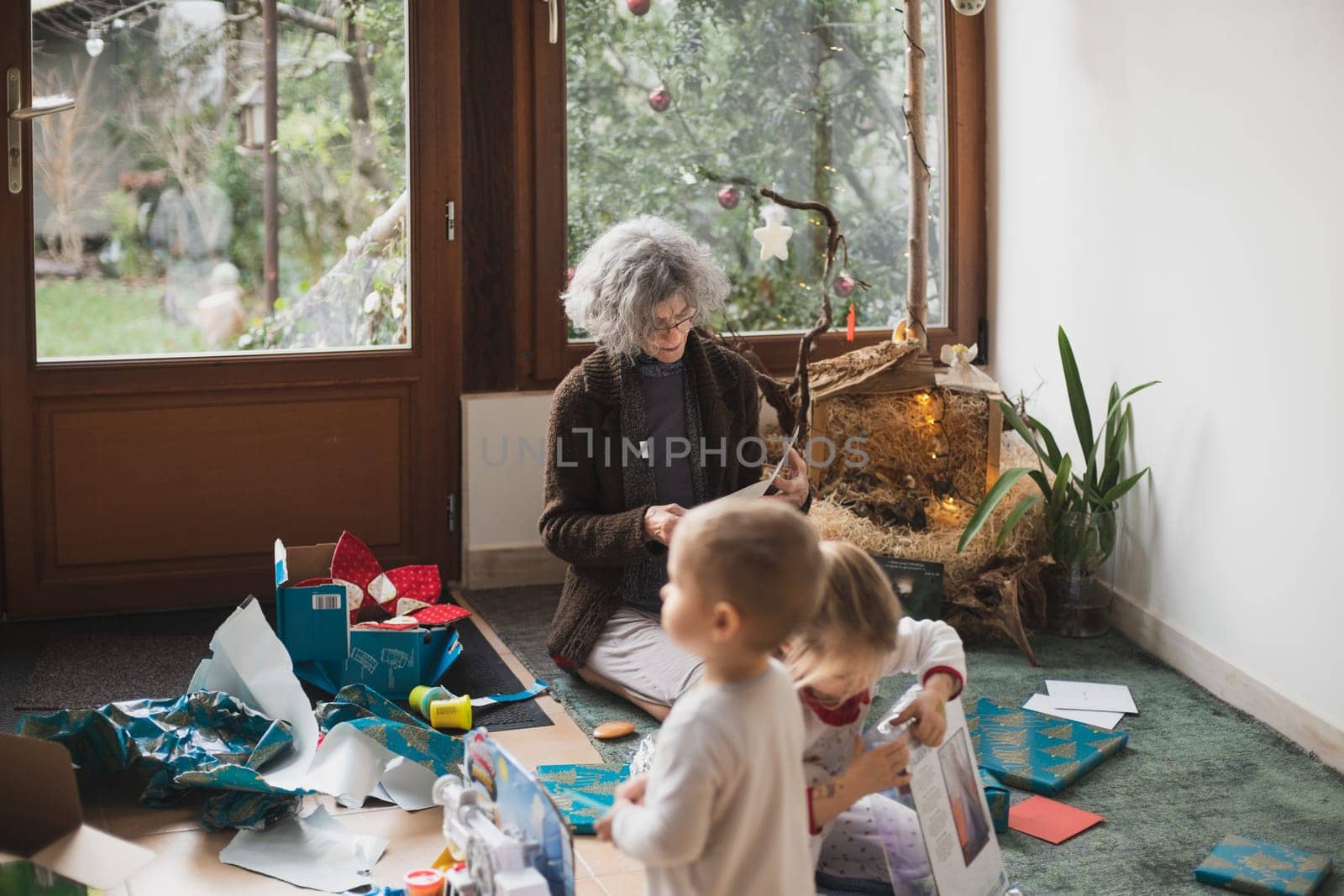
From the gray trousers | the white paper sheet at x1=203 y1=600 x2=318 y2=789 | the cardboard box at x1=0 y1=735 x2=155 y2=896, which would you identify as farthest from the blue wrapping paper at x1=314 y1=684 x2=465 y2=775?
the cardboard box at x1=0 y1=735 x2=155 y2=896

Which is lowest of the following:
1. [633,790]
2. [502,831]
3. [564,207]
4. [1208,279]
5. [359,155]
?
[502,831]

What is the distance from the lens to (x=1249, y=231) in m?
3.02

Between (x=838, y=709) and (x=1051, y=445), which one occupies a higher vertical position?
(x=1051, y=445)

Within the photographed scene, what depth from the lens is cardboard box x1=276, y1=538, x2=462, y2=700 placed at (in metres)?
3.02

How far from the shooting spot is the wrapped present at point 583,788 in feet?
8.02

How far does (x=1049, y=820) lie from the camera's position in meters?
2.51

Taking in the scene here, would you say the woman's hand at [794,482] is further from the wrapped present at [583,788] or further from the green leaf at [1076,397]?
the green leaf at [1076,397]

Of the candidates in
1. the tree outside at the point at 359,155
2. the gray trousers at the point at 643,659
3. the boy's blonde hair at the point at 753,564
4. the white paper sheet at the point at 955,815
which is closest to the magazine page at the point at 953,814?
the white paper sheet at the point at 955,815

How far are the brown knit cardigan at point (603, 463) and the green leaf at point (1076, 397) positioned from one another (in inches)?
35.1

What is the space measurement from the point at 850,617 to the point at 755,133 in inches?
101

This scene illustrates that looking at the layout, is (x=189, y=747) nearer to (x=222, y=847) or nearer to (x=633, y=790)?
(x=222, y=847)

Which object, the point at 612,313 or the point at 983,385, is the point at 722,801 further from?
the point at 983,385

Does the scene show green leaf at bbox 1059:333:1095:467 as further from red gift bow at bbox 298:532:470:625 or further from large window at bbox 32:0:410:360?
large window at bbox 32:0:410:360

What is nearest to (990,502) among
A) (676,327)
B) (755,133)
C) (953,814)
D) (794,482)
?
(794,482)
